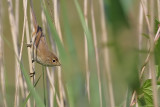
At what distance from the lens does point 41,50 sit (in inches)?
44.9

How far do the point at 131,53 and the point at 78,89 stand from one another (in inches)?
20.0

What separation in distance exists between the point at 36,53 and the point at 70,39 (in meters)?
0.38

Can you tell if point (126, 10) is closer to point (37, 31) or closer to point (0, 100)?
point (37, 31)

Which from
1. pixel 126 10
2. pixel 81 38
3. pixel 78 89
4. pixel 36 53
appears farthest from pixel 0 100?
pixel 81 38


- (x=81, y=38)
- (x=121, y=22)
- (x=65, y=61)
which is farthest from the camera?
(x=81, y=38)

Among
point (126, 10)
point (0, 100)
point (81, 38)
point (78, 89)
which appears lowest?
point (0, 100)

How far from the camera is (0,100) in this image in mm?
1948

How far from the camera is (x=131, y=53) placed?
31cm

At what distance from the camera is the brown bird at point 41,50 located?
1108 mm

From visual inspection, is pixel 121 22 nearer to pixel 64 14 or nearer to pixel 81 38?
pixel 64 14

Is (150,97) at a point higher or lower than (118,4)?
lower

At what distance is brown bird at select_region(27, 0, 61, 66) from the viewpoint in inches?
43.6

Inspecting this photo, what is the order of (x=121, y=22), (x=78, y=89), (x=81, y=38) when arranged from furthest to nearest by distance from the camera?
1. (x=81, y=38)
2. (x=78, y=89)
3. (x=121, y=22)

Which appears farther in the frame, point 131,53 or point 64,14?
point 64,14
